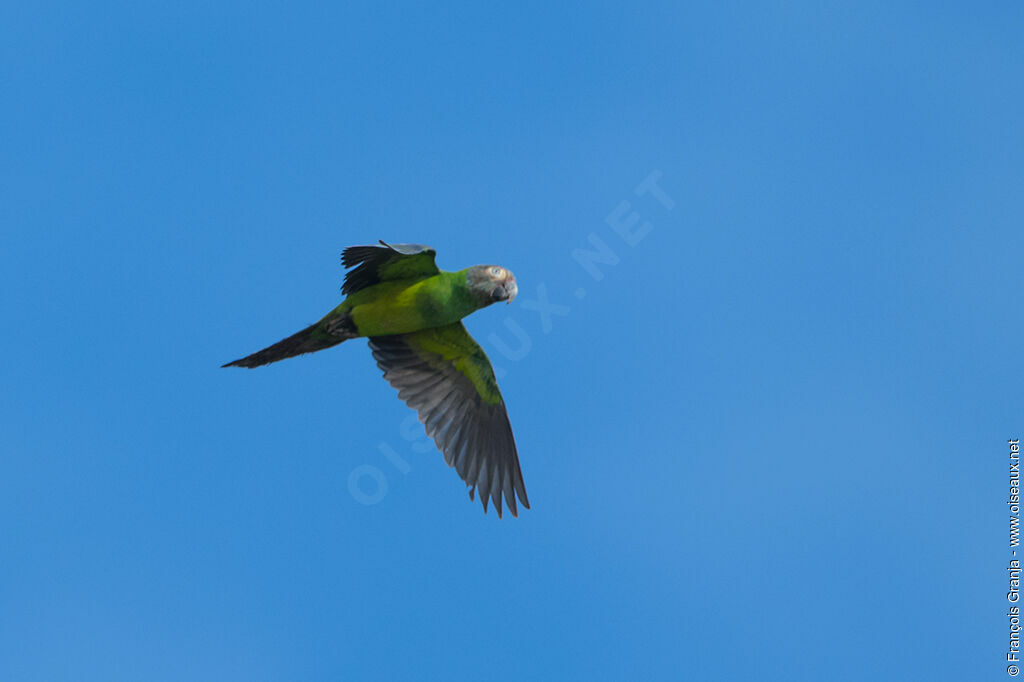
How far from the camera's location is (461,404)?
14.4m

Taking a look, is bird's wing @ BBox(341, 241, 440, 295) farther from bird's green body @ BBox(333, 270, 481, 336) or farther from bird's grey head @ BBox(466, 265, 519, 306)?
bird's grey head @ BBox(466, 265, 519, 306)

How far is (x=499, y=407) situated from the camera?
569 inches

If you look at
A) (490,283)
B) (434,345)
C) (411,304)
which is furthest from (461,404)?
(490,283)

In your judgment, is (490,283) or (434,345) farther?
(434,345)

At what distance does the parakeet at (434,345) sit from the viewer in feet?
41.8

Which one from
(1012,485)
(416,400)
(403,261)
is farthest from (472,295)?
(1012,485)

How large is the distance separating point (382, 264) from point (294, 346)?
5.67 ft

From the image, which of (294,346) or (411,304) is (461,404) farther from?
(294,346)

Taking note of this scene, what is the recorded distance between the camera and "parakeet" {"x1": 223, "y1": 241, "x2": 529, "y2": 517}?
12.7 m

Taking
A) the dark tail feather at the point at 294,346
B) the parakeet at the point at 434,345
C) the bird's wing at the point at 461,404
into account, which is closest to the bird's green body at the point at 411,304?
the parakeet at the point at 434,345

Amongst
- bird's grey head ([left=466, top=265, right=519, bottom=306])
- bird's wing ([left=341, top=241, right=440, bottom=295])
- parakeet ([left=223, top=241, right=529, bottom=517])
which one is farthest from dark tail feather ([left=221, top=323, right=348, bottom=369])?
bird's grey head ([left=466, top=265, right=519, bottom=306])

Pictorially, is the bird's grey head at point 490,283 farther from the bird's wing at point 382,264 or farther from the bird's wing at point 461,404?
the bird's wing at point 461,404

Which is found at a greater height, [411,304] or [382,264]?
[382,264]

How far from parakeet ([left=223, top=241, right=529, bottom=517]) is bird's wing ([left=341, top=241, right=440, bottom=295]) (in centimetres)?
1
